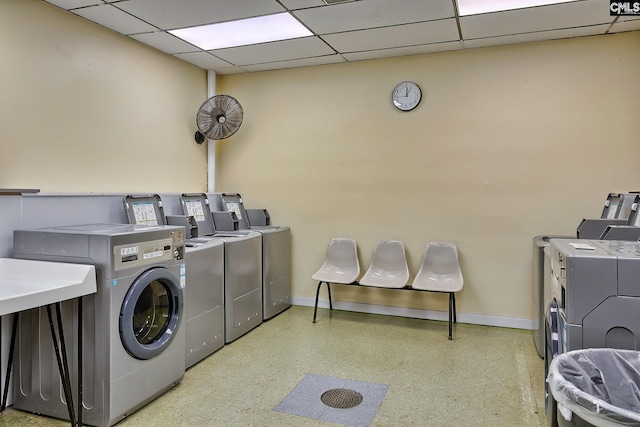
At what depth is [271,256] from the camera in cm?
441

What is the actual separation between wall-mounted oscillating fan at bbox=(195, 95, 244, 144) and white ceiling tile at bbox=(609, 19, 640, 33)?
359cm

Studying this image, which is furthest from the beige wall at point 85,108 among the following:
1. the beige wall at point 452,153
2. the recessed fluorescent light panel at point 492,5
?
the recessed fluorescent light panel at point 492,5

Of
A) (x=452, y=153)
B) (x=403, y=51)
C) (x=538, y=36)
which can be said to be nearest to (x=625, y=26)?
(x=538, y=36)

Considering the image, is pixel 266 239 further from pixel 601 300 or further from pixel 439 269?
pixel 601 300

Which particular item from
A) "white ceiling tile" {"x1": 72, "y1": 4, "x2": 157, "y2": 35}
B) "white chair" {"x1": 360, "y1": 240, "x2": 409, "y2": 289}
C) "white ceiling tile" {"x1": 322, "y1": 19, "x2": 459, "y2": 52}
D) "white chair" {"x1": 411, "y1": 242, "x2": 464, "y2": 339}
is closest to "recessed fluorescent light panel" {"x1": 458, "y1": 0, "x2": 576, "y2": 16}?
"white ceiling tile" {"x1": 322, "y1": 19, "x2": 459, "y2": 52}

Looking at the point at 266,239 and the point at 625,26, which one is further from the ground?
the point at 625,26

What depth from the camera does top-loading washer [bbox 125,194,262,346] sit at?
3211 millimetres

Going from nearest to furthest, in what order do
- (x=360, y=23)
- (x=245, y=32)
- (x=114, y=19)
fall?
(x=114, y=19), (x=360, y=23), (x=245, y=32)

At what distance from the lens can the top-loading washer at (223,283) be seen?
321 cm

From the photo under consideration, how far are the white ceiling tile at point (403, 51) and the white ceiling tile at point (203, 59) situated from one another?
1375mm

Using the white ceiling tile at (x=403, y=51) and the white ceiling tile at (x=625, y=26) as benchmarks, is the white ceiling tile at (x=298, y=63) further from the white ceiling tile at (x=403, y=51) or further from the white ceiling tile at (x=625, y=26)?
the white ceiling tile at (x=625, y=26)

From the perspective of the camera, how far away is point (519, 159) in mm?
4066

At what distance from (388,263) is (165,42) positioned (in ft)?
10.2

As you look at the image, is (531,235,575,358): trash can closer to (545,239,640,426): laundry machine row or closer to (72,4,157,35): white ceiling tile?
(545,239,640,426): laundry machine row
